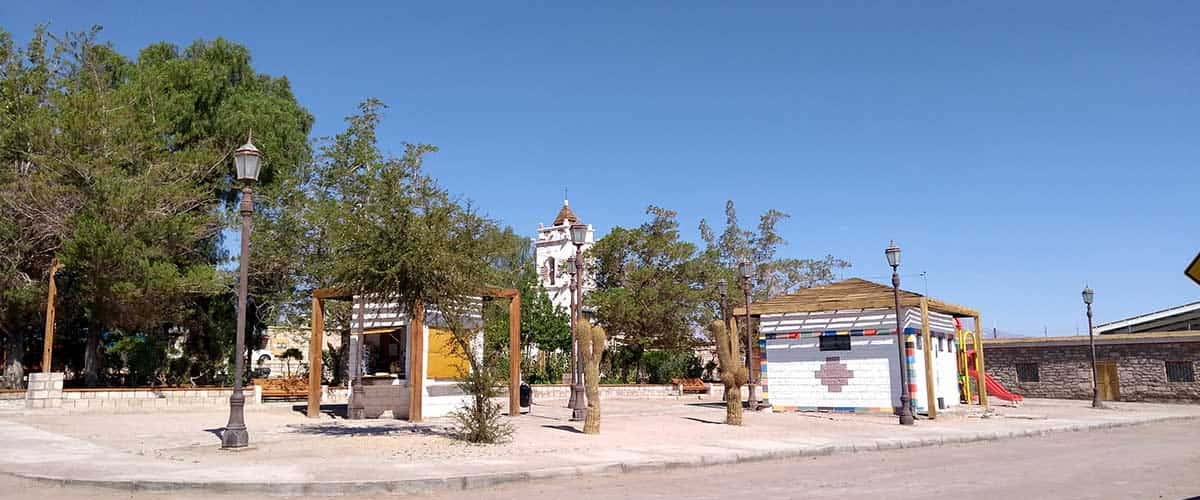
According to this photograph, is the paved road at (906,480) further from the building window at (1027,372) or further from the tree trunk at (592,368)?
the building window at (1027,372)

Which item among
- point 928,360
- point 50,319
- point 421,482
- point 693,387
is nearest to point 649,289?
point 693,387

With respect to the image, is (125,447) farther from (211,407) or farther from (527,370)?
(527,370)

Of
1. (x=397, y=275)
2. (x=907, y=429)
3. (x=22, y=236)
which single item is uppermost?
(x=22, y=236)

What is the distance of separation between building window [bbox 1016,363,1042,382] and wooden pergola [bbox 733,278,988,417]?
13.0 metres

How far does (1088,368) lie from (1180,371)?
3442 millimetres

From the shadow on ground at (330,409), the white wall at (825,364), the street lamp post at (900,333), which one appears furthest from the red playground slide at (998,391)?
the shadow on ground at (330,409)

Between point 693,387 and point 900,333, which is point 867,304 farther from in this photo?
point 693,387

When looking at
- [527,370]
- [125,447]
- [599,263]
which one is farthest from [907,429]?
[599,263]

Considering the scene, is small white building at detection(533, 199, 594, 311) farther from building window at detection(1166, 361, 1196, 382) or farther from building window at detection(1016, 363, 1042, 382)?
building window at detection(1166, 361, 1196, 382)

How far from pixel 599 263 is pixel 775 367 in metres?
20.5

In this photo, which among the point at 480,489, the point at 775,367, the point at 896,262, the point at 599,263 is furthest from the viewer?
the point at 599,263

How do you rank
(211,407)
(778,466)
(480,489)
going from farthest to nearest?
1. (211,407)
2. (778,466)
3. (480,489)

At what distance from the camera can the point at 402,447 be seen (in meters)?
13.5

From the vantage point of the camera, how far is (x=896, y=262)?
69.8 feet
